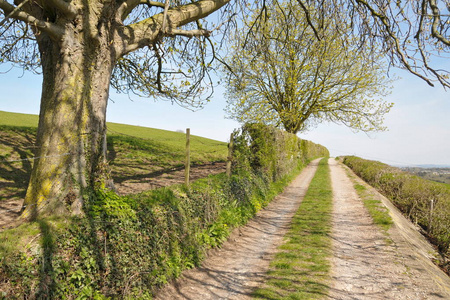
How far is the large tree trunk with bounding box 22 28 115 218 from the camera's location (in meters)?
4.37

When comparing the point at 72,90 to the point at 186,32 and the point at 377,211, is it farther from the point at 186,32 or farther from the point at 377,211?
the point at 377,211

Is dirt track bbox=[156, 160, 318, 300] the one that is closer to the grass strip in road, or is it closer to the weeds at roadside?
the grass strip in road

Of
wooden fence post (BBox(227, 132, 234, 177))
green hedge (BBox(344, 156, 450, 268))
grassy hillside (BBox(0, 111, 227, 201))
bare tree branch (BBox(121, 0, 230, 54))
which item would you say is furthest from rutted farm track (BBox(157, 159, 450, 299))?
bare tree branch (BBox(121, 0, 230, 54))

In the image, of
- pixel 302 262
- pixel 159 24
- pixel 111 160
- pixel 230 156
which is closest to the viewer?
pixel 302 262

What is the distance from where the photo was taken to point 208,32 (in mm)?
6730

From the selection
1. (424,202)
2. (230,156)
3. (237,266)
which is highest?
(230,156)

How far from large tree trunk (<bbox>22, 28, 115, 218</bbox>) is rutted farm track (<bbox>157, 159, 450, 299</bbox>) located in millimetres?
2404

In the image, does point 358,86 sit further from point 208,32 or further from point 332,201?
point 208,32

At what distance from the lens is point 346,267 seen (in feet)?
17.9

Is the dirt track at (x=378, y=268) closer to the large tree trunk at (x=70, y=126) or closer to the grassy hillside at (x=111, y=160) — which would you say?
the grassy hillside at (x=111, y=160)

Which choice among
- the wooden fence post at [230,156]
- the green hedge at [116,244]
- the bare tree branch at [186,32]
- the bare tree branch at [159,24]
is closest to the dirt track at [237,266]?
the green hedge at [116,244]

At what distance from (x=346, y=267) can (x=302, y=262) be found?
0.88m

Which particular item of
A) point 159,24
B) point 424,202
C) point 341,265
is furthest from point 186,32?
point 424,202

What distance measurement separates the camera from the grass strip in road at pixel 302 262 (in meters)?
4.59
